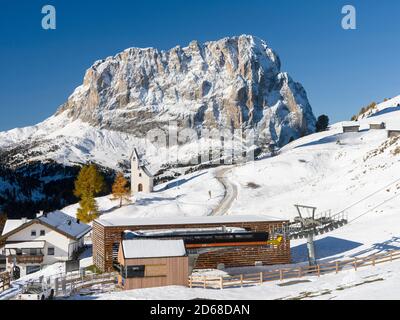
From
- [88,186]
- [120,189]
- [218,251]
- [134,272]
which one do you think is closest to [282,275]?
[218,251]

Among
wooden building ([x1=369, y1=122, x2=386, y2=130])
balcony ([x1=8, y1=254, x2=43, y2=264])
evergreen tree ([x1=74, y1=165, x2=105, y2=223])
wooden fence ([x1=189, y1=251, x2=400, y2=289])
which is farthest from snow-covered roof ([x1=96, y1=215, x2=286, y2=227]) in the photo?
wooden building ([x1=369, y1=122, x2=386, y2=130])

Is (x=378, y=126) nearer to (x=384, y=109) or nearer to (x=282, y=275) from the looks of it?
(x=384, y=109)

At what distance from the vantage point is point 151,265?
34938 mm

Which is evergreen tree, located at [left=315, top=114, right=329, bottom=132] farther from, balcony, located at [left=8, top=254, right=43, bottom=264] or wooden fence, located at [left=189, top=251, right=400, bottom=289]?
wooden fence, located at [left=189, top=251, right=400, bottom=289]

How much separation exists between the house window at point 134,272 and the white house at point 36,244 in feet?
86.5

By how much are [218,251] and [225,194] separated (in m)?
52.1

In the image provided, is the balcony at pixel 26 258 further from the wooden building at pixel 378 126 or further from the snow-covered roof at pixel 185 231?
the wooden building at pixel 378 126

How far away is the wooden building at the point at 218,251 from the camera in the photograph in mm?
43625

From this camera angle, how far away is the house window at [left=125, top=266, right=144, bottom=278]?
34344 mm

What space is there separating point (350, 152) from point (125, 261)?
274 feet

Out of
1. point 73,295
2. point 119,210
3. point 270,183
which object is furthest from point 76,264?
point 270,183

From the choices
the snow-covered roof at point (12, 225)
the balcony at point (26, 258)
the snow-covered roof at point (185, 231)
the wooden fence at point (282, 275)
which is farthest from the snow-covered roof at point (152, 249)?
the snow-covered roof at point (12, 225)

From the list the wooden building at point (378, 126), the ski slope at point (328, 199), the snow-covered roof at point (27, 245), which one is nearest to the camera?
the ski slope at point (328, 199)

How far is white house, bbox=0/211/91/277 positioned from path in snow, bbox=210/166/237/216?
97.1ft
